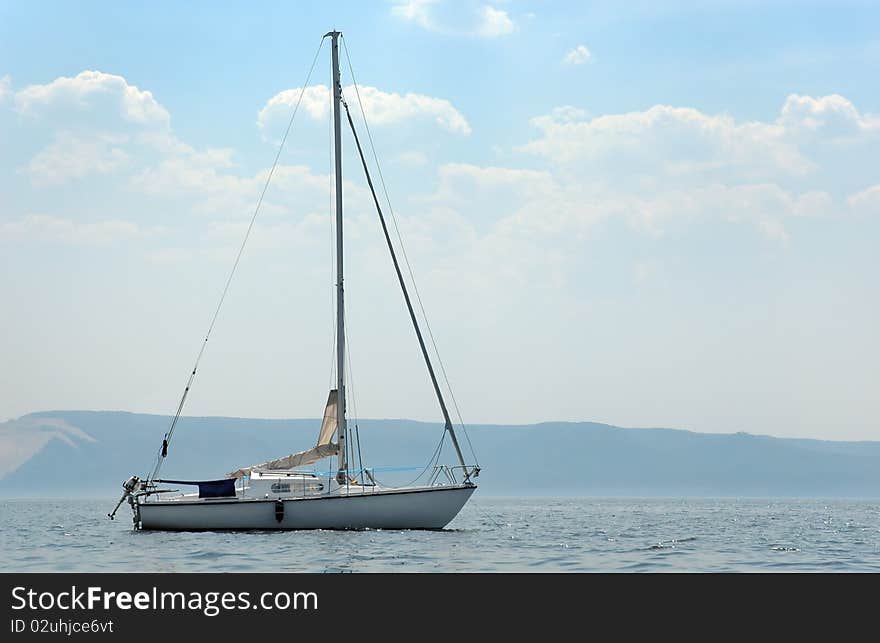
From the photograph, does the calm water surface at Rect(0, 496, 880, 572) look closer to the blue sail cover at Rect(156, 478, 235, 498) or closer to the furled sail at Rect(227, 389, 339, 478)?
the blue sail cover at Rect(156, 478, 235, 498)

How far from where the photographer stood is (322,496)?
5231cm

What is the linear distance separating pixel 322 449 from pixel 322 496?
2947 millimetres

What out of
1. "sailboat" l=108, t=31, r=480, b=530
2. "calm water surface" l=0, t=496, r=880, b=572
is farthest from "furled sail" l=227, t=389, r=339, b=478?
"calm water surface" l=0, t=496, r=880, b=572

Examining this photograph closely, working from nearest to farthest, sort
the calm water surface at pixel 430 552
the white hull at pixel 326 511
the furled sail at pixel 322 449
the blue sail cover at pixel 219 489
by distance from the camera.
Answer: the calm water surface at pixel 430 552, the white hull at pixel 326 511, the blue sail cover at pixel 219 489, the furled sail at pixel 322 449

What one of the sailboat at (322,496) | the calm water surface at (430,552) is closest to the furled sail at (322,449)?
the sailboat at (322,496)

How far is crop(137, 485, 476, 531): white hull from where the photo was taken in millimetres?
52219

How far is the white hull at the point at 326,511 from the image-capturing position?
52.2m

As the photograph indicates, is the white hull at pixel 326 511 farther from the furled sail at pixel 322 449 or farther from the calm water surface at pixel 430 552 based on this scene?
the furled sail at pixel 322 449

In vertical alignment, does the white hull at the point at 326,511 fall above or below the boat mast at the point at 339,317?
below

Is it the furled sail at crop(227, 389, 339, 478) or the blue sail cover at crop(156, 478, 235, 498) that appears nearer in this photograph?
the blue sail cover at crop(156, 478, 235, 498)

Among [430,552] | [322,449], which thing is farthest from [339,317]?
[430,552]
